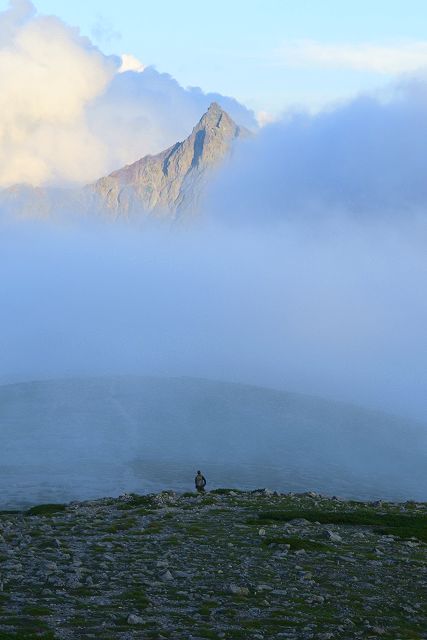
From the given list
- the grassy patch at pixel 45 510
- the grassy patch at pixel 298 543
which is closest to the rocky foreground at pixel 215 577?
the grassy patch at pixel 298 543

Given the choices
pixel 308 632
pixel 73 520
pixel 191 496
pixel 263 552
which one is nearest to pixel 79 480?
pixel 191 496

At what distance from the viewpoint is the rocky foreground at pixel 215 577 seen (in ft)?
71.5

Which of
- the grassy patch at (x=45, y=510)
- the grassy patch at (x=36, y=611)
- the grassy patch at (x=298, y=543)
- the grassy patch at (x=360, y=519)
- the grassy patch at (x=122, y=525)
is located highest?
the grassy patch at (x=298, y=543)

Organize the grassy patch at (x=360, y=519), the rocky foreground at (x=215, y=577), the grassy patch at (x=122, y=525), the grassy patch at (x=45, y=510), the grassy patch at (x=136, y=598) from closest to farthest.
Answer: the rocky foreground at (x=215, y=577)
the grassy patch at (x=136, y=598)
the grassy patch at (x=122, y=525)
the grassy patch at (x=360, y=519)
the grassy patch at (x=45, y=510)

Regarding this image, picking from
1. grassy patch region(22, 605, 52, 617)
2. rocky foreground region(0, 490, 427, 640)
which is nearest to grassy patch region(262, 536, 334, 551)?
rocky foreground region(0, 490, 427, 640)

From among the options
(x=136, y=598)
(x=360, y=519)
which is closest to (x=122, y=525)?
(x=360, y=519)

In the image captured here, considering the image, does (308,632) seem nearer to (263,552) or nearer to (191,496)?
(263,552)

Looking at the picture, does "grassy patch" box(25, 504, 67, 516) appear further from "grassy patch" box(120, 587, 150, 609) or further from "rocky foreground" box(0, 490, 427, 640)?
"grassy patch" box(120, 587, 150, 609)

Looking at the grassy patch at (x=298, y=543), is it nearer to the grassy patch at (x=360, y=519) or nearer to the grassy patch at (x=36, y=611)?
the grassy patch at (x=360, y=519)

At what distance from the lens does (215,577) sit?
2823cm

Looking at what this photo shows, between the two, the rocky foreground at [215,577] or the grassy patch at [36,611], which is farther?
the grassy patch at [36,611]

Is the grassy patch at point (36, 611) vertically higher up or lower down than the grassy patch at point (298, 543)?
lower down

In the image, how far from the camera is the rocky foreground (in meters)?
21.8

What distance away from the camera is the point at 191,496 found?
64.2m
